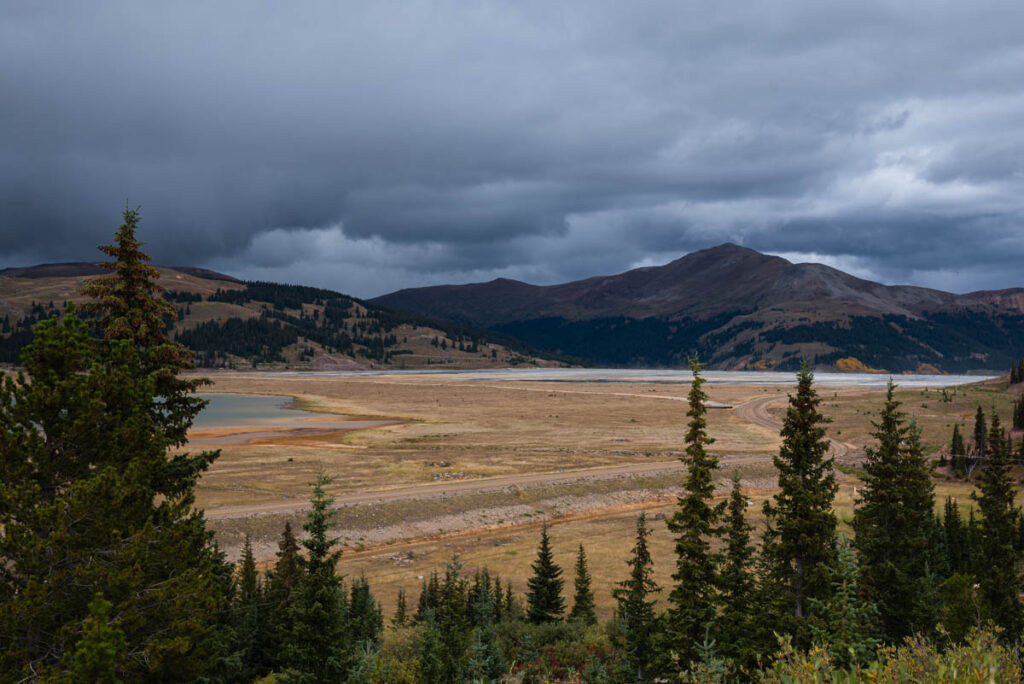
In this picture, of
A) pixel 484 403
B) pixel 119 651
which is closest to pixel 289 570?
pixel 119 651

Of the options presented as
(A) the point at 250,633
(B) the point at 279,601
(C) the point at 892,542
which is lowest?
(A) the point at 250,633

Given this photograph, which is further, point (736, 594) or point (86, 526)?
point (736, 594)

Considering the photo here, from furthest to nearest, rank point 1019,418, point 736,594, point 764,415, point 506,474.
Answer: point 764,415 < point 1019,418 < point 506,474 < point 736,594

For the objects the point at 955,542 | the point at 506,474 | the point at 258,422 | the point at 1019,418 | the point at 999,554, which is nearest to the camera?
the point at 999,554

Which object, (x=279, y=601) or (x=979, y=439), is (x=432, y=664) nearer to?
(x=279, y=601)

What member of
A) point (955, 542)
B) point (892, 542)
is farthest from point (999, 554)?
point (955, 542)

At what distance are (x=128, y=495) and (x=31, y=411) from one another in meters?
2.79

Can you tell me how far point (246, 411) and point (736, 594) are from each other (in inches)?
4717

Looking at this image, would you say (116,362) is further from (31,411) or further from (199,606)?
(199,606)

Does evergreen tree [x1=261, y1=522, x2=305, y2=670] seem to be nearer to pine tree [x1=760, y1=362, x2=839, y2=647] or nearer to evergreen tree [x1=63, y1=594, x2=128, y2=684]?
evergreen tree [x1=63, y1=594, x2=128, y2=684]

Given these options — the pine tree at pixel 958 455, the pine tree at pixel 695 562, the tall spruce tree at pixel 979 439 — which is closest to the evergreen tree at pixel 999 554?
the pine tree at pixel 695 562

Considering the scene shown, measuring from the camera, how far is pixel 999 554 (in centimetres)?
3023

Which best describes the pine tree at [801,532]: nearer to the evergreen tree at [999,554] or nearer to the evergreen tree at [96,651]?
the evergreen tree at [999,554]

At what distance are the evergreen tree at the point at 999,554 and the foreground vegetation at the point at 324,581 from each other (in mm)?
116
